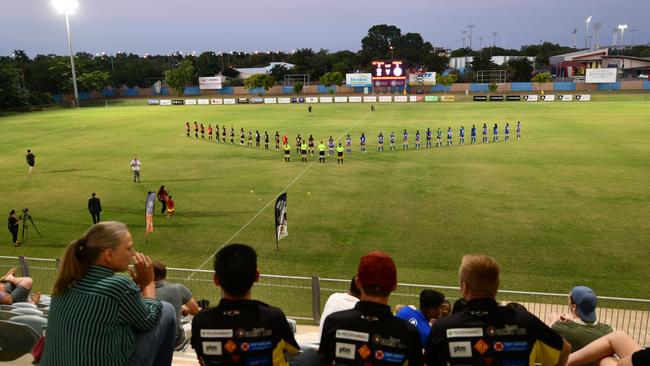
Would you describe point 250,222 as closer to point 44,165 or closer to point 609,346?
point 609,346

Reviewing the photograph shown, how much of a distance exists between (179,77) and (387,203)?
105 meters

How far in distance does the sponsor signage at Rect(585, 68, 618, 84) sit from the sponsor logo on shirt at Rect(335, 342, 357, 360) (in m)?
108

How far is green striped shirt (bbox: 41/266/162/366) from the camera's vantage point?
10.8 ft

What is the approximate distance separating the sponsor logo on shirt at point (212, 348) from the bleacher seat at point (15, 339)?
314cm

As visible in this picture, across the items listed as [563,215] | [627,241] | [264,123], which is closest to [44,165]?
[264,123]

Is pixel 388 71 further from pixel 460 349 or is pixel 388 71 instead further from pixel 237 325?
pixel 237 325

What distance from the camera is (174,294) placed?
6.23 meters

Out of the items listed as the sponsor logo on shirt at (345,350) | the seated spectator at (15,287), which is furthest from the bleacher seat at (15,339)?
the sponsor logo on shirt at (345,350)

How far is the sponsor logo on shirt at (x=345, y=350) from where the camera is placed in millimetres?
3660

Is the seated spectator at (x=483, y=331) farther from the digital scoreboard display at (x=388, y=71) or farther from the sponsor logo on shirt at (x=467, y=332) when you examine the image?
the digital scoreboard display at (x=388, y=71)

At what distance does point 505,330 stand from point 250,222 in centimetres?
1662

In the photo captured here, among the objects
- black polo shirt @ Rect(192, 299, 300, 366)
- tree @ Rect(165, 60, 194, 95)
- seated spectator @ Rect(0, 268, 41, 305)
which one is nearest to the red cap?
black polo shirt @ Rect(192, 299, 300, 366)

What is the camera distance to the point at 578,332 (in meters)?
5.55

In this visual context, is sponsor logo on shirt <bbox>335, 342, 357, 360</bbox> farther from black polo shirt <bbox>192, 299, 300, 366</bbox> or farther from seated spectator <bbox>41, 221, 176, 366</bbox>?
seated spectator <bbox>41, 221, 176, 366</bbox>
